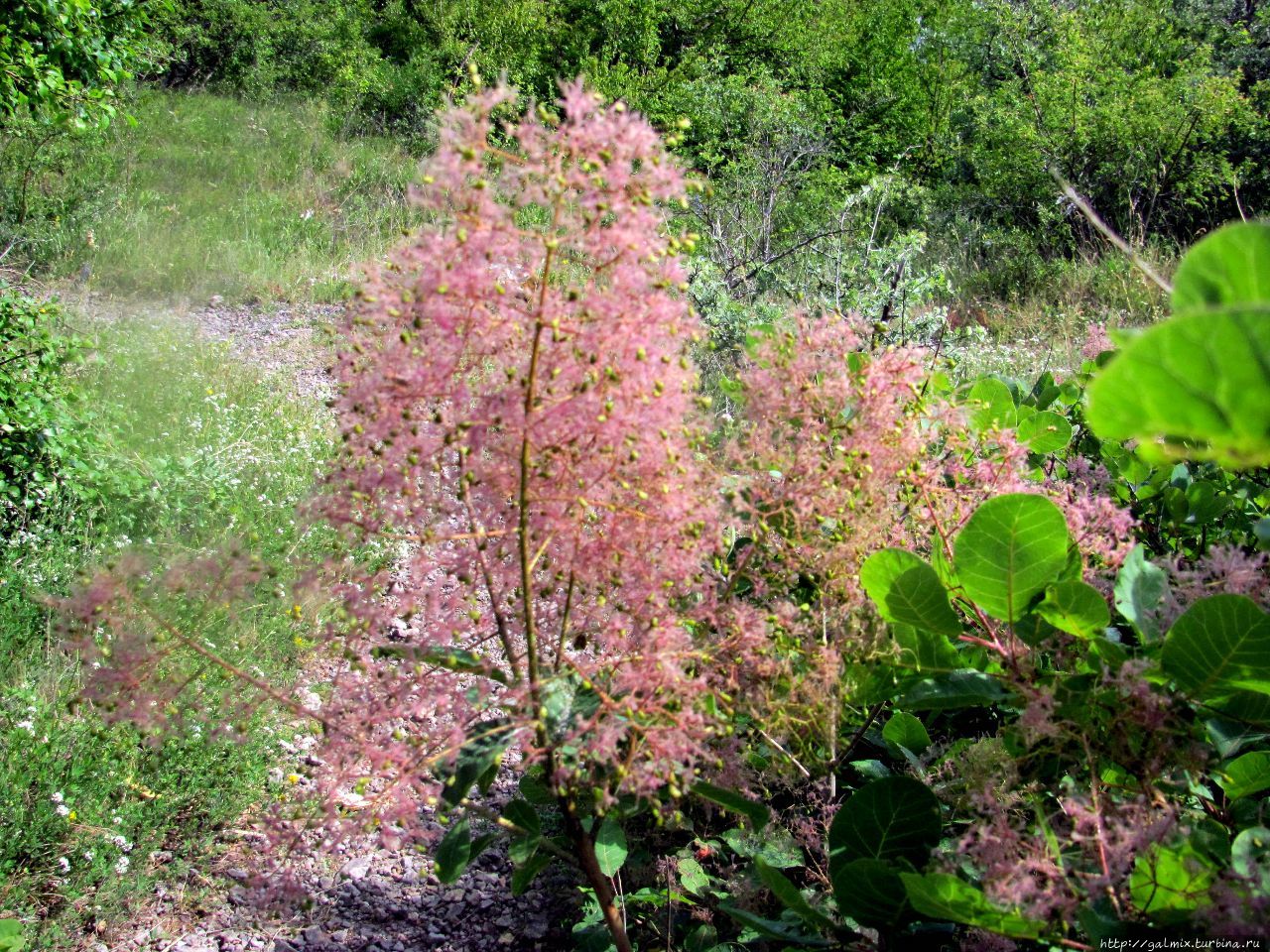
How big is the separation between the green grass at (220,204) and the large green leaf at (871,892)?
7511mm

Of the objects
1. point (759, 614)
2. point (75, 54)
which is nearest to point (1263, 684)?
point (759, 614)

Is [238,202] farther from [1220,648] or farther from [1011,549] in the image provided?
[1220,648]

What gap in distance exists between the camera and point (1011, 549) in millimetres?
1040

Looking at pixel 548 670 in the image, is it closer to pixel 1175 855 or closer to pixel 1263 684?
pixel 1175 855

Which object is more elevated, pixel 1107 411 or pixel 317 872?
pixel 1107 411

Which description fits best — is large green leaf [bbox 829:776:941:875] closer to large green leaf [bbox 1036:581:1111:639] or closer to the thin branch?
large green leaf [bbox 1036:581:1111:639]

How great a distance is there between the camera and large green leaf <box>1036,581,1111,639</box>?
3.43 ft

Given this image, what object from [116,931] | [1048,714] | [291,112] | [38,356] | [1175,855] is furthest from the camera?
[291,112]

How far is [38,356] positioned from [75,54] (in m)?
2.62

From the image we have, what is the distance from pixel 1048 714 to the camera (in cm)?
99

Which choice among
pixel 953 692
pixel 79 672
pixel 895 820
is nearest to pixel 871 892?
pixel 895 820

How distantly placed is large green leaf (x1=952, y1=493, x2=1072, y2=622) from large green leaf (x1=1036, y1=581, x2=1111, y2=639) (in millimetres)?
17

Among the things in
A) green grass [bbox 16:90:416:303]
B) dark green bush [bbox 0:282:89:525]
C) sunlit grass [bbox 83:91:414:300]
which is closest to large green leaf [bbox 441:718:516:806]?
dark green bush [bbox 0:282:89:525]

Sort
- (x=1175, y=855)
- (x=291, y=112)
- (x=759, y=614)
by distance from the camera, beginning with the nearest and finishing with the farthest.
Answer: (x=1175, y=855) < (x=759, y=614) < (x=291, y=112)
